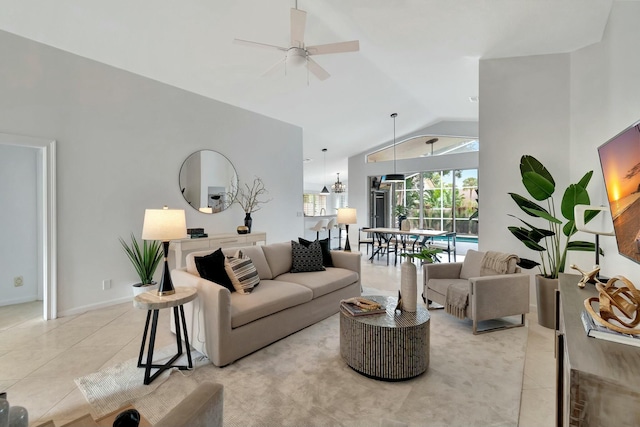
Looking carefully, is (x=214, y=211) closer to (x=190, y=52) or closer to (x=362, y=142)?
(x=190, y=52)

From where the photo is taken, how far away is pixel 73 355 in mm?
2551

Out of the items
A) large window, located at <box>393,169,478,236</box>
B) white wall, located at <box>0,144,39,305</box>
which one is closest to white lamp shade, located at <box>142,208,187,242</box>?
white wall, located at <box>0,144,39,305</box>

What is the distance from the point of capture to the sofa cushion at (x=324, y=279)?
323cm

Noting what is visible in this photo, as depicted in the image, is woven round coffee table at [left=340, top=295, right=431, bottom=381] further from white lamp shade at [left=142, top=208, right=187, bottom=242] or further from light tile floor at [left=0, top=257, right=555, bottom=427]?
white lamp shade at [left=142, top=208, right=187, bottom=242]

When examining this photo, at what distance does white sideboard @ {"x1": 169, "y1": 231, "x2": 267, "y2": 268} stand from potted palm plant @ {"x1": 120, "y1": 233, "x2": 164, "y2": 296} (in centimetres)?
26

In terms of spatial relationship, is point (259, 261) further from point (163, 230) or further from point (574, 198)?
point (574, 198)

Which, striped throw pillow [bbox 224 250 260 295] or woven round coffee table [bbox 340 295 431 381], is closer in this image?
woven round coffee table [bbox 340 295 431 381]

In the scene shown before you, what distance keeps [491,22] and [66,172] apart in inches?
200

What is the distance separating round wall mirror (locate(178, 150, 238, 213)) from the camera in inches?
184

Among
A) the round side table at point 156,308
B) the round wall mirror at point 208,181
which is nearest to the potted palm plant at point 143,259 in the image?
the round wall mirror at point 208,181

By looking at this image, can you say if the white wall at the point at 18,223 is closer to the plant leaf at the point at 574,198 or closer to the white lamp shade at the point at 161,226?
the white lamp shade at the point at 161,226

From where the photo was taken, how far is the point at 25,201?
3924 millimetres

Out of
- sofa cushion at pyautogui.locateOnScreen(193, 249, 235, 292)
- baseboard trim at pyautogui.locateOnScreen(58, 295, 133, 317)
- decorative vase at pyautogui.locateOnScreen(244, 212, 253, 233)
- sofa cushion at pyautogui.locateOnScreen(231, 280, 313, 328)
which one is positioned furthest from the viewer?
decorative vase at pyautogui.locateOnScreen(244, 212, 253, 233)

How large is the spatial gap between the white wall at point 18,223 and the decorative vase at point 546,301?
6.31 metres
